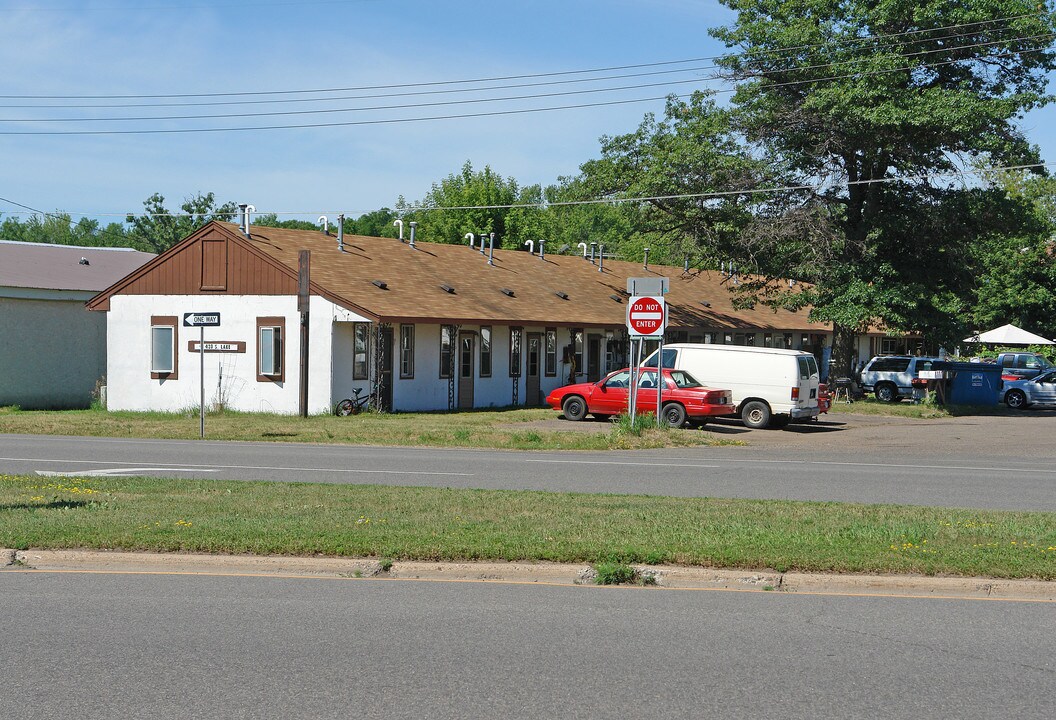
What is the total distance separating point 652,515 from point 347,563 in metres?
3.50

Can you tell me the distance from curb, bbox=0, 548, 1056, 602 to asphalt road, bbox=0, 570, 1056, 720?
234 millimetres

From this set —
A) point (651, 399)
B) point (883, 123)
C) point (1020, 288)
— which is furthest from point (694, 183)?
point (1020, 288)

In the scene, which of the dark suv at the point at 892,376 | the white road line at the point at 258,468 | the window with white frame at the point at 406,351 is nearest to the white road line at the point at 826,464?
the white road line at the point at 258,468

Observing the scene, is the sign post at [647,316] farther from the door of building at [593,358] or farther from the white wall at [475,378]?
the door of building at [593,358]

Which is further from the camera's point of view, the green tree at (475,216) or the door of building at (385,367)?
the green tree at (475,216)

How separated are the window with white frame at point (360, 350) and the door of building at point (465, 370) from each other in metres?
3.53

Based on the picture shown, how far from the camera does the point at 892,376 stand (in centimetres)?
4194

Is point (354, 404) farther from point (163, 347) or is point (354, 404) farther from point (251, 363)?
point (163, 347)

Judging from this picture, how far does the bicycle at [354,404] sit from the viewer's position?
30594 millimetres

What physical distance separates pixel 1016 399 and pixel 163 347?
94.7 feet

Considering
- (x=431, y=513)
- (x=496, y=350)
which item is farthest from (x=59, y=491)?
(x=496, y=350)

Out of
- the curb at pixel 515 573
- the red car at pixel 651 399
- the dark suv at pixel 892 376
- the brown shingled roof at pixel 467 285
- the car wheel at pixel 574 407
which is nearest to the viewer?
the curb at pixel 515 573

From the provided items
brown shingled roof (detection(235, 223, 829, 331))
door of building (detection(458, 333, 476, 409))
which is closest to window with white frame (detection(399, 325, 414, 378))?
brown shingled roof (detection(235, 223, 829, 331))

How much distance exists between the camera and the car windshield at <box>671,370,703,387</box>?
90.9ft
